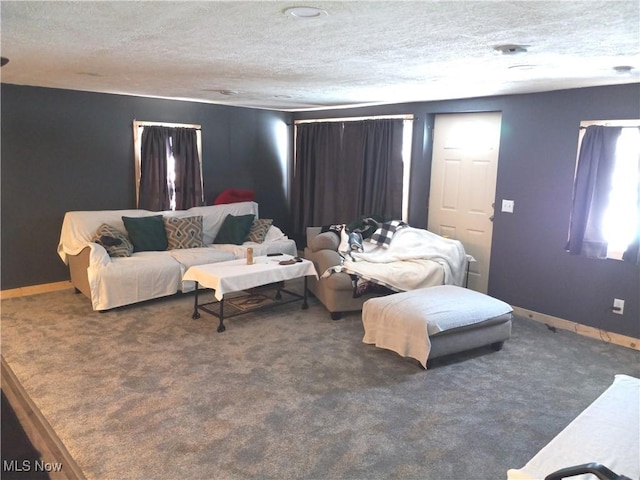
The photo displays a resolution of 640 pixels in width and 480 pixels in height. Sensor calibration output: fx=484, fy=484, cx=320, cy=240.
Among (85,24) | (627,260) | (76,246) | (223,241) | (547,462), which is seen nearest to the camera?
(547,462)

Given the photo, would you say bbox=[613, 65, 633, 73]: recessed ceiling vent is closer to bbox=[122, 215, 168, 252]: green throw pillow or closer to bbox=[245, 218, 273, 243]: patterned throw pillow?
bbox=[245, 218, 273, 243]: patterned throw pillow

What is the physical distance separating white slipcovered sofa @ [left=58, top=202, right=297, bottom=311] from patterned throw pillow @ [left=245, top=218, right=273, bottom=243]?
180mm

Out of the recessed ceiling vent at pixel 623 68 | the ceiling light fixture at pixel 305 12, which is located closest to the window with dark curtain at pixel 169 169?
the ceiling light fixture at pixel 305 12

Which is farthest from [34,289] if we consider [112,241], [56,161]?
[56,161]

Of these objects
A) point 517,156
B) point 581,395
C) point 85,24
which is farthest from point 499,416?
point 85,24

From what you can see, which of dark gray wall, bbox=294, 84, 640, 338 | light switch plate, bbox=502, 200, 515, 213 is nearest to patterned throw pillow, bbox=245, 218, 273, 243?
dark gray wall, bbox=294, 84, 640, 338

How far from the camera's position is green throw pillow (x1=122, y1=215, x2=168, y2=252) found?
16.9ft

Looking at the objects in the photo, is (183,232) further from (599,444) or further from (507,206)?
(599,444)

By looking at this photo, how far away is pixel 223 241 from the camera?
5852 millimetres

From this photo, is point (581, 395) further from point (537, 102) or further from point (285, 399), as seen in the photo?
point (537, 102)

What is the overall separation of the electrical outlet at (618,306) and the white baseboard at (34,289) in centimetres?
545

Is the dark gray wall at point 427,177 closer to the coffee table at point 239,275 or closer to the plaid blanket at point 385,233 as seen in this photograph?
the plaid blanket at point 385,233

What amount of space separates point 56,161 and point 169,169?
1262 mm

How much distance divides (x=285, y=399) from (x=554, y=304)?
2.88m
